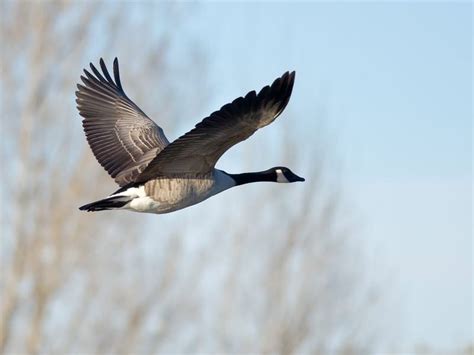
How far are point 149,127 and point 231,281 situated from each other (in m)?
10.9

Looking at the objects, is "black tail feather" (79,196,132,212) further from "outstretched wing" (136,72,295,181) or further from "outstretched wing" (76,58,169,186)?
"outstretched wing" (76,58,169,186)

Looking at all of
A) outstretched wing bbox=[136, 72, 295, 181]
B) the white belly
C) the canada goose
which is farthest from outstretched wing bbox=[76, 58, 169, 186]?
outstretched wing bbox=[136, 72, 295, 181]

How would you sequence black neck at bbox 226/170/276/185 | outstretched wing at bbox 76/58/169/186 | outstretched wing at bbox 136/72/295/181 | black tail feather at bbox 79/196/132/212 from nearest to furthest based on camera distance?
1. outstretched wing at bbox 136/72/295/181
2. black tail feather at bbox 79/196/132/212
3. black neck at bbox 226/170/276/185
4. outstretched wing at bbox 76/58/169/186

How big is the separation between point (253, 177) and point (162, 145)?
0.69 m

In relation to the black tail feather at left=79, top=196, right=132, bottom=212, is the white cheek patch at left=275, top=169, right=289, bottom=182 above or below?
above

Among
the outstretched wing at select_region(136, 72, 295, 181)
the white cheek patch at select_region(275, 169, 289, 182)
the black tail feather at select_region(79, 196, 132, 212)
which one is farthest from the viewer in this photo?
the white cheek patch at select_region(275, 169, 289, 182)

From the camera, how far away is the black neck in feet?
23.5

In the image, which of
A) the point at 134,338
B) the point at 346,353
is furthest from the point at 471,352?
the point at 134,338

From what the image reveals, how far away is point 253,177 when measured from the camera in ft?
24.1

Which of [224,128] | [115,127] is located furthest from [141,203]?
[115,127]

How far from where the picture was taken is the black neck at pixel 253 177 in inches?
283

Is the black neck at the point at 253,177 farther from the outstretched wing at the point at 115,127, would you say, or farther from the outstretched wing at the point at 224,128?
the outstretched wing at the point at 115,127

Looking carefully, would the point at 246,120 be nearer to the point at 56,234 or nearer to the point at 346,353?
the point at 56,234

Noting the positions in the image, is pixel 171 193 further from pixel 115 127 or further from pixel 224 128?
pixel 115 127
